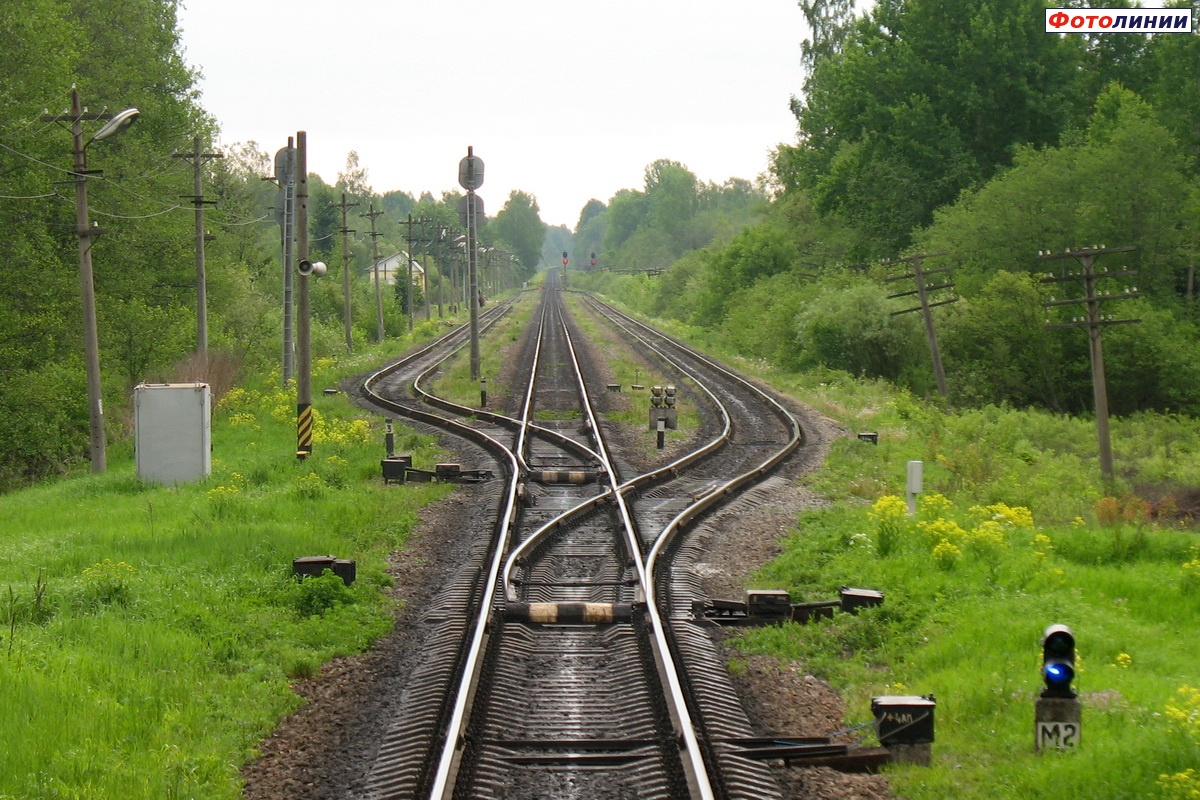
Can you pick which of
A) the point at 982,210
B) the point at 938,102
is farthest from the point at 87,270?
the point at 938,102

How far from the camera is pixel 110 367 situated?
32.3 meters

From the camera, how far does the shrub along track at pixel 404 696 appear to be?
24.0 ft

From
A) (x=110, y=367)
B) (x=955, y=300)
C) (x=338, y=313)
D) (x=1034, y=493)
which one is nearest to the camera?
(x=1034, y=493)

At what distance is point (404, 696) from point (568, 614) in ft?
7.35

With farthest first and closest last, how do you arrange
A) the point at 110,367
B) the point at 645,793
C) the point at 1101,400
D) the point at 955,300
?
the point at 955,300
the point at 110,367
the point at 1101,400
the point at 645,793

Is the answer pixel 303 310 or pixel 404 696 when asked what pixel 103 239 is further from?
pixel 404 696

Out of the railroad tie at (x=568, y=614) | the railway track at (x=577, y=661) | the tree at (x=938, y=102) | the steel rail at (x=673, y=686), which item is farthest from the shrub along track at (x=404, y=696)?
the tree at (x=938, y=102)

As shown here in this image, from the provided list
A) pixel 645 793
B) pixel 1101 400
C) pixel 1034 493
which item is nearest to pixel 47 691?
pixel 645 793

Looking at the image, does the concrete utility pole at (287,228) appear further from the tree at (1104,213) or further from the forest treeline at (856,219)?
the tree at (1104,213)

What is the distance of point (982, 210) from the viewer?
4553cm

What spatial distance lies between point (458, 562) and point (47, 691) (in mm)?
5591

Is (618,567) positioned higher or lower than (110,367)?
lower

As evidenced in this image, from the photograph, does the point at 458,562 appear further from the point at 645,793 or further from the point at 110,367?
the point at 110,367

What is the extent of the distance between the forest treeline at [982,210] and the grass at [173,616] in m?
22.8
